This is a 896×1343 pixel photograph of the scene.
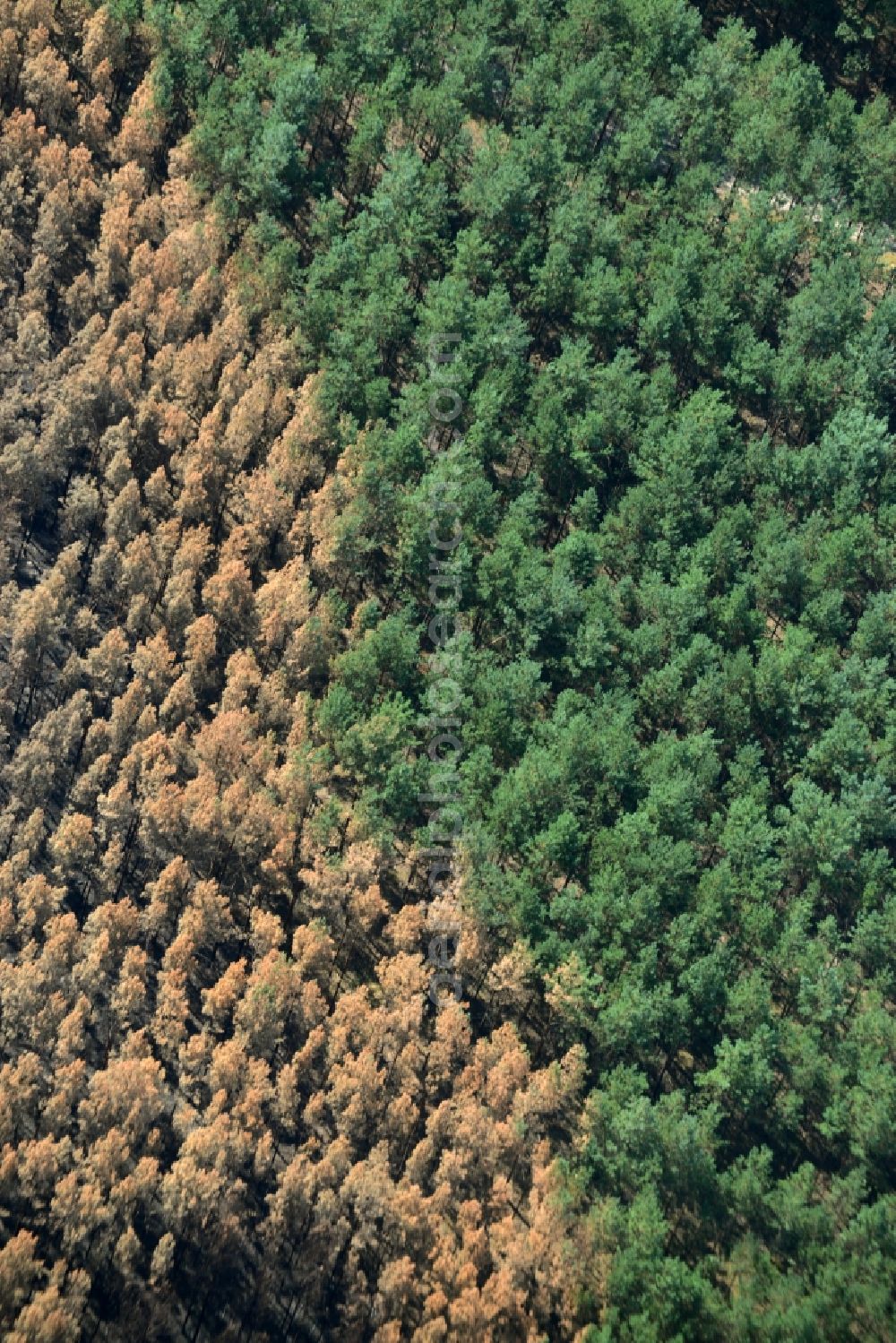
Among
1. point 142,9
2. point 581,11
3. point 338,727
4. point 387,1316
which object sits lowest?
point 387,1316

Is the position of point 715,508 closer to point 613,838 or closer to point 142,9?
point 613,838

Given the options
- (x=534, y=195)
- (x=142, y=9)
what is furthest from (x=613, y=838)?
(x=142, y=9)

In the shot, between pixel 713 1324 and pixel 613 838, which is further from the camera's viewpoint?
pixel 613 838

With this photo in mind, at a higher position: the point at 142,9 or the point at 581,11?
the point at 581,11

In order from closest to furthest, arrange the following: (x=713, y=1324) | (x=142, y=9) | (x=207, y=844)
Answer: (x=713, y=1324)
(x=207, y=844)
(x=142, y=9)

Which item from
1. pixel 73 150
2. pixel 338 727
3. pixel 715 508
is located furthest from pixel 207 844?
pixel 73 150

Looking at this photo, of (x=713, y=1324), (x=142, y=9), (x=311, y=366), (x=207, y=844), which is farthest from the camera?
(x=142, y=9)

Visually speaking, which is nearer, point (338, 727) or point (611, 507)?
point (338, 727)

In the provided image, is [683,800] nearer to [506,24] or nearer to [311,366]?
[311,366]

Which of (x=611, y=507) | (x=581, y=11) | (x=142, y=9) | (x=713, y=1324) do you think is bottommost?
(x=713, y=1324)
